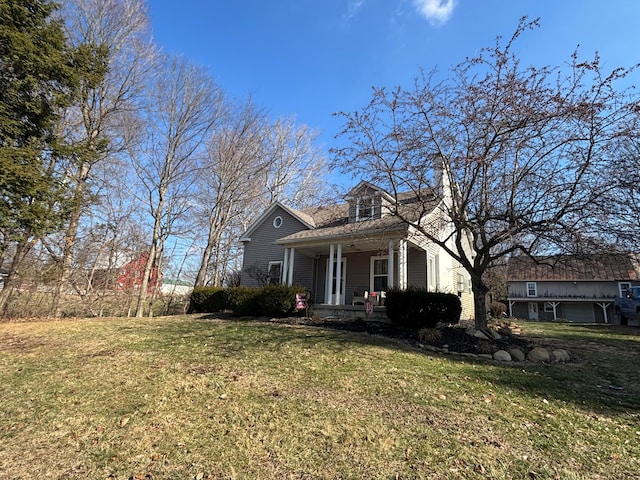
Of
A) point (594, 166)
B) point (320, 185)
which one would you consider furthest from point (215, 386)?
point (320, 185)

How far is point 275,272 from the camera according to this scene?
56.2 ft

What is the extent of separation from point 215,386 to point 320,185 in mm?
22249

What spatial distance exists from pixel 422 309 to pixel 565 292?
1063 inches

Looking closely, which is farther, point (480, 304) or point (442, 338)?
point (480, 304)

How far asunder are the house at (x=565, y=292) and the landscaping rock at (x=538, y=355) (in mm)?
22810

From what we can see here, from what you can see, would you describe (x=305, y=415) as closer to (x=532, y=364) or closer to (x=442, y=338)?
(x=532, y=364)

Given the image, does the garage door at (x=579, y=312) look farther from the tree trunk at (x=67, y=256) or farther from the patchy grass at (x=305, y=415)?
the tree trunk at (x=67, y=256)

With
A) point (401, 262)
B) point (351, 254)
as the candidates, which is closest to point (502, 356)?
point (401, 262)

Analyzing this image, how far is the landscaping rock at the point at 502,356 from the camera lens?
6758mm

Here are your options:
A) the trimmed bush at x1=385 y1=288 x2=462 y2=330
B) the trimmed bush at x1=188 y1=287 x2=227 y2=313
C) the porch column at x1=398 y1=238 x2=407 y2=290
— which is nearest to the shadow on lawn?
the trimmed bush at x1=385 y1=288 x2=462 y2=330

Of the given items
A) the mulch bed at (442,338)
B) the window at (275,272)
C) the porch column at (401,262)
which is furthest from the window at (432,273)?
the window at (275,272)

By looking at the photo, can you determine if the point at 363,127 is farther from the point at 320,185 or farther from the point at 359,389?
the point at 320,185

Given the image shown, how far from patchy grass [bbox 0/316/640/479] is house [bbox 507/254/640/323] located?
25717 millimetres

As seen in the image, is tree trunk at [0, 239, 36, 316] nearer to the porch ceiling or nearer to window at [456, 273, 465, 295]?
the porch ceiling
